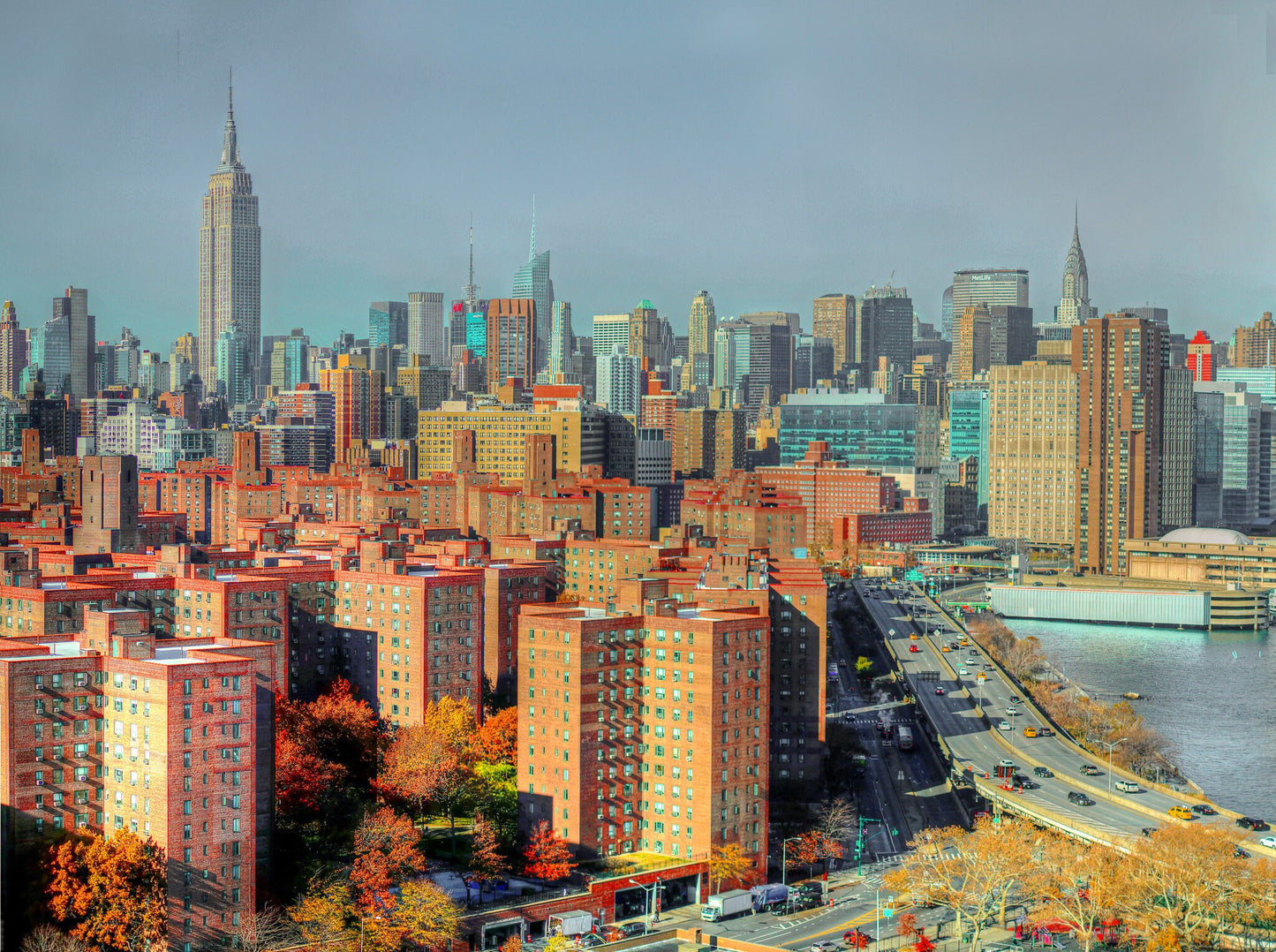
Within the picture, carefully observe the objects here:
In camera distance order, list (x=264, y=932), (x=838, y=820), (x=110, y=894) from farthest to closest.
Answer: (x=838, y=820) → (x=264, y=932) → (x=110, y=894)

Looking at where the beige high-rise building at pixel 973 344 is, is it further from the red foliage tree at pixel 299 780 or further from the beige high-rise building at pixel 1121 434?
the red foliage tree at pixel 299 780

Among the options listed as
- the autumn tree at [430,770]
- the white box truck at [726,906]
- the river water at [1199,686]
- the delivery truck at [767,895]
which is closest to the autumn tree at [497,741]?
the autumn tree at [430,770]

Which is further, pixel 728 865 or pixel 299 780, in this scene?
pixel 728 865

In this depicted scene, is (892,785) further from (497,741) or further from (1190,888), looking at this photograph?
(1190,888)

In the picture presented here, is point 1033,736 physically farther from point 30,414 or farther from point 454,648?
point 30,414

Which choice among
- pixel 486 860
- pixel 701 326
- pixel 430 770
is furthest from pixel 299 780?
pixel 701 326

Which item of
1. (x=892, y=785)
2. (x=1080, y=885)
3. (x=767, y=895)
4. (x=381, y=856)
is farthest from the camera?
(x=892, y=785)

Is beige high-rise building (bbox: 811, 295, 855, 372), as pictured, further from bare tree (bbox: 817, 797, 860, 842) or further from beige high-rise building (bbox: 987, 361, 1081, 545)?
bare tree (bbox: 817, 797, 860, 842)
